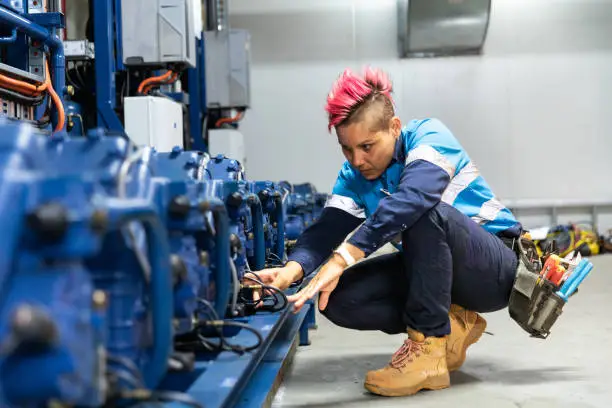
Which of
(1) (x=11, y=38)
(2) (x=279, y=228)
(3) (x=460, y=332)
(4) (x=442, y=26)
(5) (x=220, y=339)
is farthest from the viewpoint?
(4) (x=442, y=26)

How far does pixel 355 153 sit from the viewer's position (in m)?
1.85

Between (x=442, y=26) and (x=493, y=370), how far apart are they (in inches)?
210

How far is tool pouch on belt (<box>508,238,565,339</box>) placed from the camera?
189 cm

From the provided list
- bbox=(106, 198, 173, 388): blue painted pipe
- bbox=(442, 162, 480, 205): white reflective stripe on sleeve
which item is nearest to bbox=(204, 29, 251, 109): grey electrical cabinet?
bbox=(442, 162, 480, 205): white reflective stripe on sleeve

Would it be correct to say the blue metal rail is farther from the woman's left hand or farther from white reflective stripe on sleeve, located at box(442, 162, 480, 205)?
white reflective stripe on sleeve, located at box(442, 162, 480, 205)

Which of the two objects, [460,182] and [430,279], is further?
[460,182]

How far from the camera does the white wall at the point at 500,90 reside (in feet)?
23.9

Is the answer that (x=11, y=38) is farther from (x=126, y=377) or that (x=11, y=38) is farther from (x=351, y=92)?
(x=126, y=377)

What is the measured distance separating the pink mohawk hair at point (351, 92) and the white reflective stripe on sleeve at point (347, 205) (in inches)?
12.9

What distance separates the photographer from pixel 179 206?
3.52ft

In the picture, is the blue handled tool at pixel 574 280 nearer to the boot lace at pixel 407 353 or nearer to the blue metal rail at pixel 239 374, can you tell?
the boot lace at pixel 407 353

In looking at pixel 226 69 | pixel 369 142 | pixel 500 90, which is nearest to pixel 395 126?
pixel 369 142

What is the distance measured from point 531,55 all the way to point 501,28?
1.50ft

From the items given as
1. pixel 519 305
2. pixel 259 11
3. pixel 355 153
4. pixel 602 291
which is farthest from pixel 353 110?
pixel 259 11
